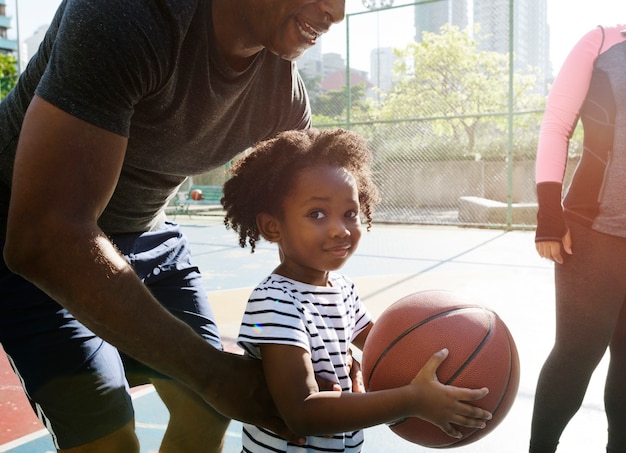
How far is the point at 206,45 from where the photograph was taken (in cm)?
161

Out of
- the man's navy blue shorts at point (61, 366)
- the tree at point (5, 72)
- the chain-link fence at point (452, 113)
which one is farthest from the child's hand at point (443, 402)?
the tree at point (5, 72)

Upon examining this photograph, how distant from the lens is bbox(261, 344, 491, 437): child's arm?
1.45 metres

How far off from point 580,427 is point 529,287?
3.32 m

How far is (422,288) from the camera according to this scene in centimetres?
619

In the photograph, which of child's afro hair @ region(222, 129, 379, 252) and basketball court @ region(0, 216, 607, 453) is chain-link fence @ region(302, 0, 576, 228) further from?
child's afro hair @ region(222, 129, 379, 252)

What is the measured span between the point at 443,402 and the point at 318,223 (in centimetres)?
58

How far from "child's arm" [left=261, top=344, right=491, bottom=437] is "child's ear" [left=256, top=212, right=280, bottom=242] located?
435mm

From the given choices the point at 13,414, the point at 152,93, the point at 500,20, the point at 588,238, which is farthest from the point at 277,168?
the point at 500,20

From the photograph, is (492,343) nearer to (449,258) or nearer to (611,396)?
(611,396)

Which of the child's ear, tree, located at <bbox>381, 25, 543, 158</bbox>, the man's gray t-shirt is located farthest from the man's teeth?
tree, located at <bbox>381, 25, 543, 158</bbox>

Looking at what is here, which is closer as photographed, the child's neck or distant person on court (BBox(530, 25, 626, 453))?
the child's neck

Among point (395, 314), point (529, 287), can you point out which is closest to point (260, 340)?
point (395, 314)

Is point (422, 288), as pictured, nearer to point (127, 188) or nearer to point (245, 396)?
point (127, 188)

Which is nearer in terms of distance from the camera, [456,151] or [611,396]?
[611,396]
